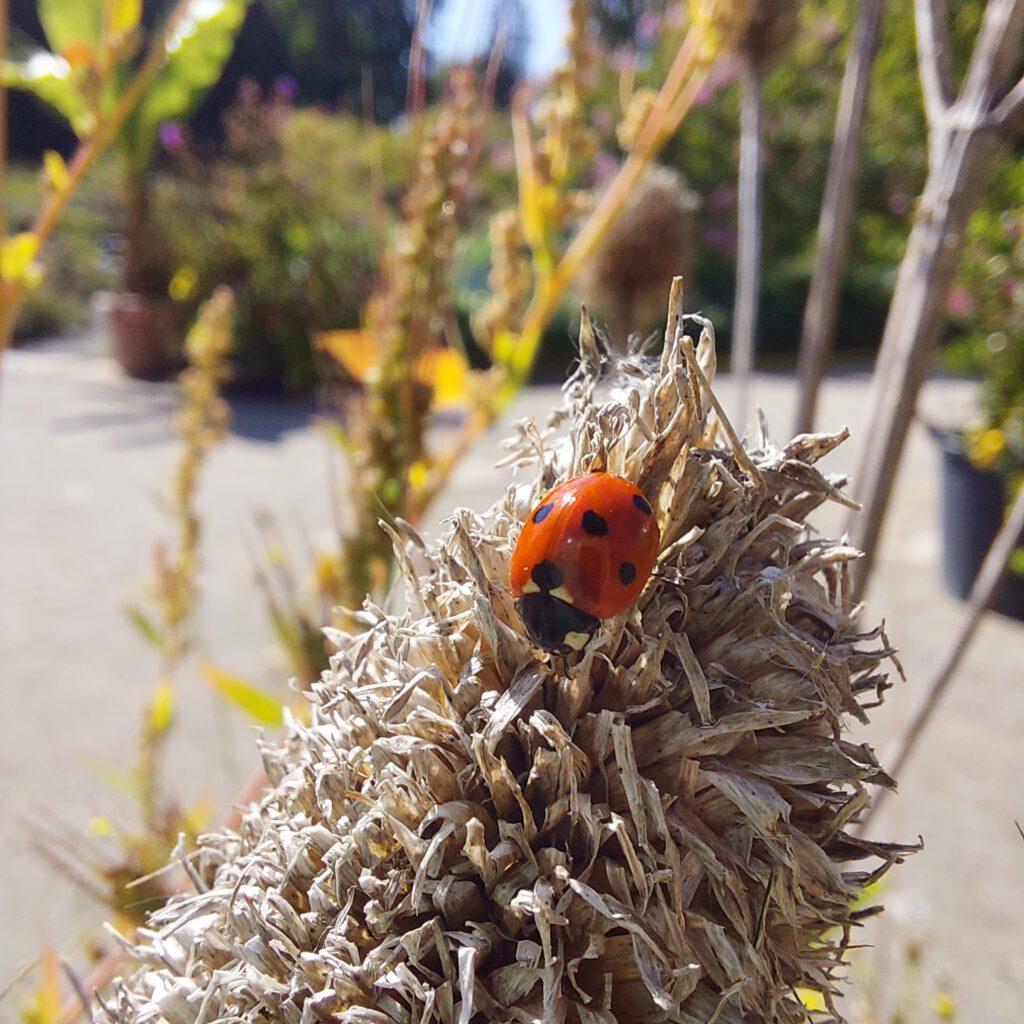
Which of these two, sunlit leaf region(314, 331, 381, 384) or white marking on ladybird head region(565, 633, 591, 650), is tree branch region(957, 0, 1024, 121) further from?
sunlit leaf region(314, 331, 381, 384)

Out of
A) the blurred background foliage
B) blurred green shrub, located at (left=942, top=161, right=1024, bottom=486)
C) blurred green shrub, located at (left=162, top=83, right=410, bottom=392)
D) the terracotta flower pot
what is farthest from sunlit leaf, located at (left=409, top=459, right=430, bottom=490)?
the terracotta flower pot

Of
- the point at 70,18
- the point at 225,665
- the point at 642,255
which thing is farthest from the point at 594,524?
the point at 225,665

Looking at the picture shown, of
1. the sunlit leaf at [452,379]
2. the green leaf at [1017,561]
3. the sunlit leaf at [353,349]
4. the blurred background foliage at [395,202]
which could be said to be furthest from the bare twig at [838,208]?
the blurred background foliage at [395,202]

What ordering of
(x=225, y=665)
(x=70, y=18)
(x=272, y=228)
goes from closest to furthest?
(x=70, y=18) → (x=225, y=665) → (x=272, y=228)

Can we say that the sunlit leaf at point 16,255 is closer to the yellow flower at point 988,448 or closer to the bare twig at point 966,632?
the bare twig at point 966,632

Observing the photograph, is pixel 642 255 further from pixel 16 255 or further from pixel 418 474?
pixel 16 255

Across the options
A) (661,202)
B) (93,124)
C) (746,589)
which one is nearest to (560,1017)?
(746,589)

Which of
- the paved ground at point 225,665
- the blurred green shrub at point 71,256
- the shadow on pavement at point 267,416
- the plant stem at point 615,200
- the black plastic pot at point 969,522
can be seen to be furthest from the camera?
the blurred green shrub at point 71,256

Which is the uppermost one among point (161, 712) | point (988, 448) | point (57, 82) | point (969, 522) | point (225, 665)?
point (57, 82)
